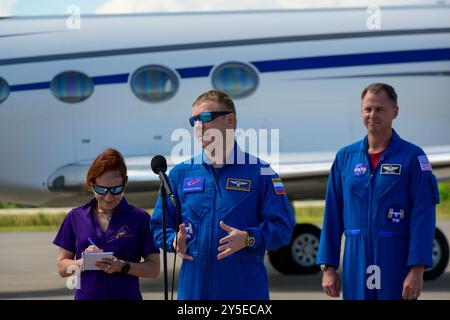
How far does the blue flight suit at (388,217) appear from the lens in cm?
530

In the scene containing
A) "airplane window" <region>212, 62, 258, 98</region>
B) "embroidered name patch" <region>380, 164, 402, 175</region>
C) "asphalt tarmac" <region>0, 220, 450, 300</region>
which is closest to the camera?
"embroidered name patch" <region>380, 164, 402, 175</region>

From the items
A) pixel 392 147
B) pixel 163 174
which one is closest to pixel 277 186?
pixel 163 174

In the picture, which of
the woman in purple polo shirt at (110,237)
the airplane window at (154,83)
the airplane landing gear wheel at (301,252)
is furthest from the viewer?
the airplane landing gear wheel at (301,252)

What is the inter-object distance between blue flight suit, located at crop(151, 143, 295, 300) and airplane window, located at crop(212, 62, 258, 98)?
7312 millimetres

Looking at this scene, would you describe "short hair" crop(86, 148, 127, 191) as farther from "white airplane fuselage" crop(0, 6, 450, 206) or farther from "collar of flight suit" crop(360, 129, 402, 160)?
"white airplane fuselage" crop(0, 6, 450, 206)

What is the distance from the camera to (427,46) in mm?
12516

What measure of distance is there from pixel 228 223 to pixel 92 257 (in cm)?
80

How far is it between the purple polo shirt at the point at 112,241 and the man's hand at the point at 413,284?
1.48 m

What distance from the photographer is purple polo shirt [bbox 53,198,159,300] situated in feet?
17.0

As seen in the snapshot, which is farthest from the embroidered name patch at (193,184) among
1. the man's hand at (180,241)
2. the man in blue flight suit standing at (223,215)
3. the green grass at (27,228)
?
the green grass at (27,228)

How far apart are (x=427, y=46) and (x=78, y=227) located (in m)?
8.34

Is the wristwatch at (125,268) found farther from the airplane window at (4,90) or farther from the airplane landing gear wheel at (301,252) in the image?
the airplane landing gear wheel at (301,252)

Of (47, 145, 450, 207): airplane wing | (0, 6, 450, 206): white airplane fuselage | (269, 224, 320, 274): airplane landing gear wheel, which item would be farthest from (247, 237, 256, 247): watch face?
(269, 224, 320, 274): airplane landing gear wheel
